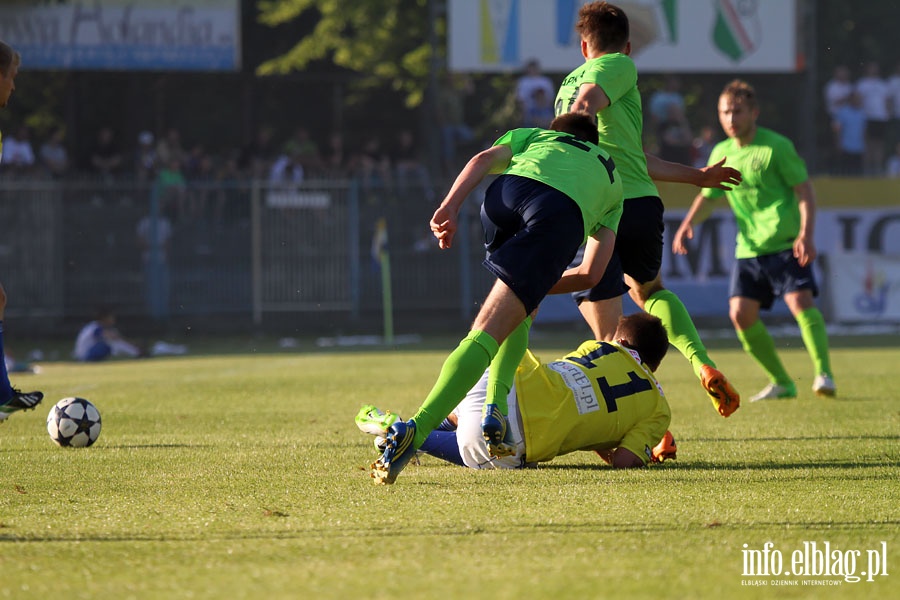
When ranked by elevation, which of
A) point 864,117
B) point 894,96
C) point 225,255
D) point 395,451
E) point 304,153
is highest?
point 894,96

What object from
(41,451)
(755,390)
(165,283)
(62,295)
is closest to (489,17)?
(165,283)

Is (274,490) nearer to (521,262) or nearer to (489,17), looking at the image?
(521,262)

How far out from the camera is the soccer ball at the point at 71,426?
710cm

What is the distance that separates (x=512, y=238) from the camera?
5.55m

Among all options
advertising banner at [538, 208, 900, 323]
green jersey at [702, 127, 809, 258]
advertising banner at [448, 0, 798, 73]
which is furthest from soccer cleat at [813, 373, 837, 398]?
advertising banner at [448, 0, 798, 73]

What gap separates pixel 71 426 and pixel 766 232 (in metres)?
5.60

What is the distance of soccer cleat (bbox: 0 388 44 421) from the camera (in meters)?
7.09

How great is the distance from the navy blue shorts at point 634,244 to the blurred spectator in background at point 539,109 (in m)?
16.2

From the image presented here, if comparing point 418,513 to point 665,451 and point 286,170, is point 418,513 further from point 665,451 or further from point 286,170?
point 286,170

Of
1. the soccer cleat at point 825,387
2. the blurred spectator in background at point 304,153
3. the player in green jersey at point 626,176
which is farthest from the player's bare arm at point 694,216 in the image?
the blurred spectator in background at point 304,153

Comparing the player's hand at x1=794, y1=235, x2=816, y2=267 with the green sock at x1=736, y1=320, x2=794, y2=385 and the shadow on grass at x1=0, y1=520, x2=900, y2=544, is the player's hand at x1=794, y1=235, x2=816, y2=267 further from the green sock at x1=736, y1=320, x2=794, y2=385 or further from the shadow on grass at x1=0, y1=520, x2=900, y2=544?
the shadow on grass at x1=0, y1=520, x2=900, y2=544

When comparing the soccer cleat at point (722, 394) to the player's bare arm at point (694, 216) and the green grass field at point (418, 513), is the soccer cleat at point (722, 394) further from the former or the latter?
the player's bare arm at point (694, 216)

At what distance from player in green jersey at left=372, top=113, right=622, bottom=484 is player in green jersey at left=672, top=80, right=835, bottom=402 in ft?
13.5

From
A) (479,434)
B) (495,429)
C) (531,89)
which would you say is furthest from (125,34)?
(495,429)
